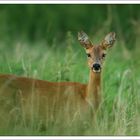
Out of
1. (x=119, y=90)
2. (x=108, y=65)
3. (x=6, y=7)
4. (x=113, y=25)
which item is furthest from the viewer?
(x=6, y=7)

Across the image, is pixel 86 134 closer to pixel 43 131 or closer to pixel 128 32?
pixel 43 131

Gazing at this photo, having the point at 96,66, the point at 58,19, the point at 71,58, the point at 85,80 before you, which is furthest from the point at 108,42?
the point at 58,19

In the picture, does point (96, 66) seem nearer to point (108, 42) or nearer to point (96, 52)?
point (96, 52)

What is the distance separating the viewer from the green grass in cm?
1110

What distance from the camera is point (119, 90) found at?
11945 millimetres

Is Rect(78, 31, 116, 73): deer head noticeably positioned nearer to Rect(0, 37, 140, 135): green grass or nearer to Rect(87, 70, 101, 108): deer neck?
Rect(87, 70, 101, 108): deer neck

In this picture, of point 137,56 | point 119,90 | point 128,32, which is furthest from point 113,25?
point 119,90

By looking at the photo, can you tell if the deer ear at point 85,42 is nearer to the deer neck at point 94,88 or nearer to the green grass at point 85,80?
the deer neck at point 94,88

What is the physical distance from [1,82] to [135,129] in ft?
4.54

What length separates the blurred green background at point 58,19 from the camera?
18266 mm

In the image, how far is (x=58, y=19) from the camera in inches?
818

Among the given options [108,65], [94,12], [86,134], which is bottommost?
[86,134]

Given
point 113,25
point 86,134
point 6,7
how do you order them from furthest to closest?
1. point 6,7
2. point 113,25
3. point 86,134

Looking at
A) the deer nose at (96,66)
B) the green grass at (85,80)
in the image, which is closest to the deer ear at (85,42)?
the deer nose at (96,66)
